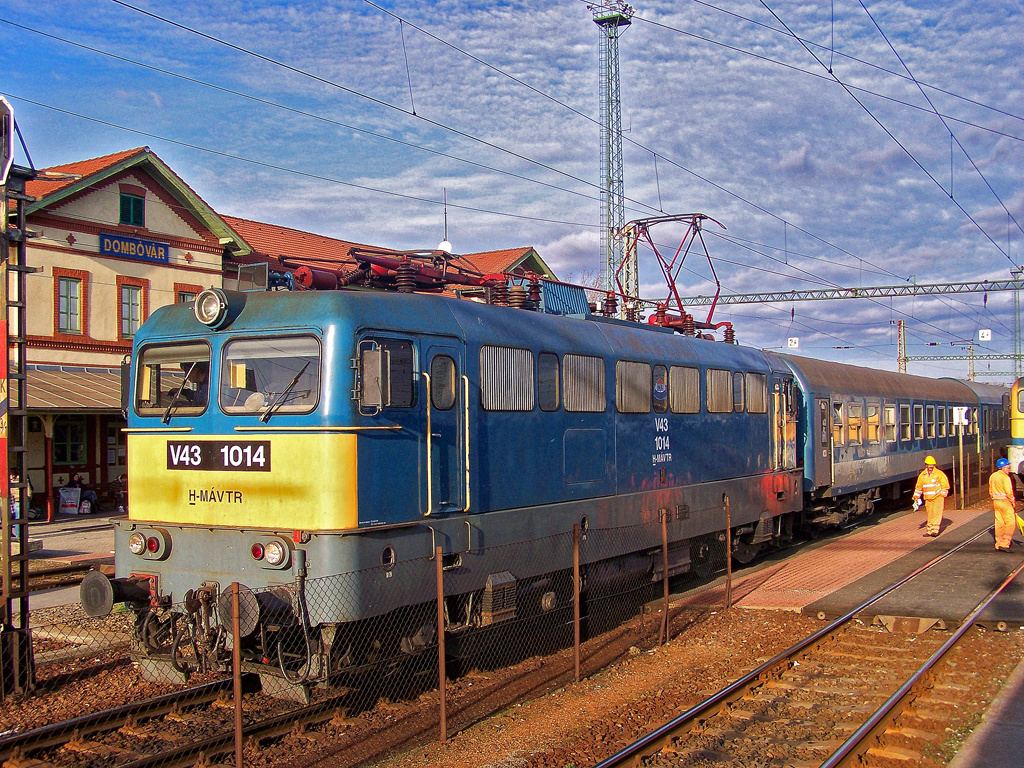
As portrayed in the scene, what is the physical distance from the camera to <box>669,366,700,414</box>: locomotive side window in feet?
40.3

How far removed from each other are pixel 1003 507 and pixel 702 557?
16.9 feet

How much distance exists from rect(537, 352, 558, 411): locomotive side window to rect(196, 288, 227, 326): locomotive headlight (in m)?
3.33

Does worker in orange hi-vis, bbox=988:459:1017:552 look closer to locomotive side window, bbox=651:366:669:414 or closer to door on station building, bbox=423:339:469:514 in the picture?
locomotive side window, bbox=651:366:669:414

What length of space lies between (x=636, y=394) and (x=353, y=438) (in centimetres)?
503

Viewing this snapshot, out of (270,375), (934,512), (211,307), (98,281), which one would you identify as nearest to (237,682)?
(270,375)

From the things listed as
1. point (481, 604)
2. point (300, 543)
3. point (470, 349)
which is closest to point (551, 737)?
point (481, 604)

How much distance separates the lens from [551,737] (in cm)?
707

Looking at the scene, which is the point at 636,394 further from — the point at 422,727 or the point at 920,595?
the point at 422,727

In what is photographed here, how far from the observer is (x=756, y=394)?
15.0 metres

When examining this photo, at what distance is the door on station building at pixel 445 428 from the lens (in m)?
7.89

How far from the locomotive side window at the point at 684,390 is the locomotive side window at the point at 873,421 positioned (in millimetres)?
9636

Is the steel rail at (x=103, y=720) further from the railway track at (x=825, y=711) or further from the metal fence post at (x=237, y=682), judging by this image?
the railway track at (x=825, y=711)

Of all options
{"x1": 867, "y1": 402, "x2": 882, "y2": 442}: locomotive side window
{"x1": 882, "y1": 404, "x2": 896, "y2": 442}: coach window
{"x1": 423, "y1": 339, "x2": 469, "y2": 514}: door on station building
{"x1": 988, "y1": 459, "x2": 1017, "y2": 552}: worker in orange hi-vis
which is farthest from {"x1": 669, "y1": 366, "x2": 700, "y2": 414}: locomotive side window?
{"x1": 882, "y1": 404, "x2": 896, "y2": 442}: coach window

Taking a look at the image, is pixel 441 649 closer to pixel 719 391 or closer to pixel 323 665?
pixel 323 665
